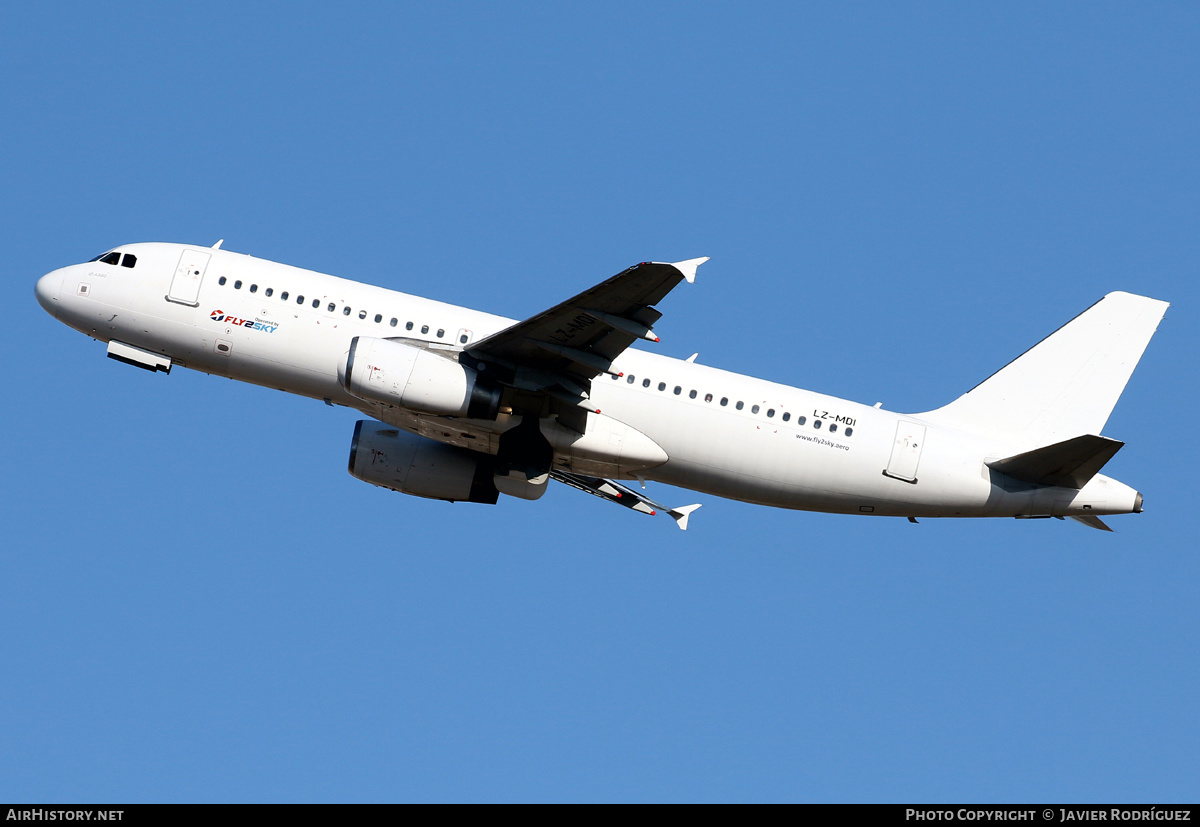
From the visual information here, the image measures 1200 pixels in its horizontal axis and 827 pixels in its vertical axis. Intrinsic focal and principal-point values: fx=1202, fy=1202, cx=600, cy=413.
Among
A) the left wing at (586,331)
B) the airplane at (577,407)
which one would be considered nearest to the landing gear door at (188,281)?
the airplane at (577,407)

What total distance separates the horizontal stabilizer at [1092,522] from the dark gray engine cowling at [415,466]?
15958 mm

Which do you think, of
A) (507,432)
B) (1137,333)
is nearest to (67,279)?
(507,432)

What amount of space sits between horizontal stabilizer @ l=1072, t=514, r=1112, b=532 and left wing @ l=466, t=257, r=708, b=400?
1325 centimetres

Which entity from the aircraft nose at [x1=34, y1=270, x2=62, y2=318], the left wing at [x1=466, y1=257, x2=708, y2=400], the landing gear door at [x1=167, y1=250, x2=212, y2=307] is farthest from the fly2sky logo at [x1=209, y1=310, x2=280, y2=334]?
the left wing at [x1=466, y1=257, x2=708, y2=400]

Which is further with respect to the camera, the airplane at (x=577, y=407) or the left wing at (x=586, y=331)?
the airplane at (x=577, y=407)

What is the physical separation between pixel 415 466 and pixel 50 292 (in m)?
11.0

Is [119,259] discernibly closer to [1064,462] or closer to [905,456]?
[905,456]

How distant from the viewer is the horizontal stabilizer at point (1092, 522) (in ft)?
105

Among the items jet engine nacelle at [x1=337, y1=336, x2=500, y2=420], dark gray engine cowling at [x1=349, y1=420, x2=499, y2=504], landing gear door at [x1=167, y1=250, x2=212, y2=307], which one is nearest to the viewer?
jet engine nacelle at [x1=337, y1=336, x2=500, y2=420]

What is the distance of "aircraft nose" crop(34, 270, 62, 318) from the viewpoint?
32.8m

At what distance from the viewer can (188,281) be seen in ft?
105

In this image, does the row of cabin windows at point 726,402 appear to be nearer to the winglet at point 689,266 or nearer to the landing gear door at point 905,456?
the landing gear door at point 905,456

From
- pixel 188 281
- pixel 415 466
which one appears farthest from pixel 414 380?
pixel 188 281

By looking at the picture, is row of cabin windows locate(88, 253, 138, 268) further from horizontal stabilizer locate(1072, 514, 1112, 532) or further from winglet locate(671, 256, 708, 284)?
horizontal stabilizer locate(1072, 514, 1112, 532)
